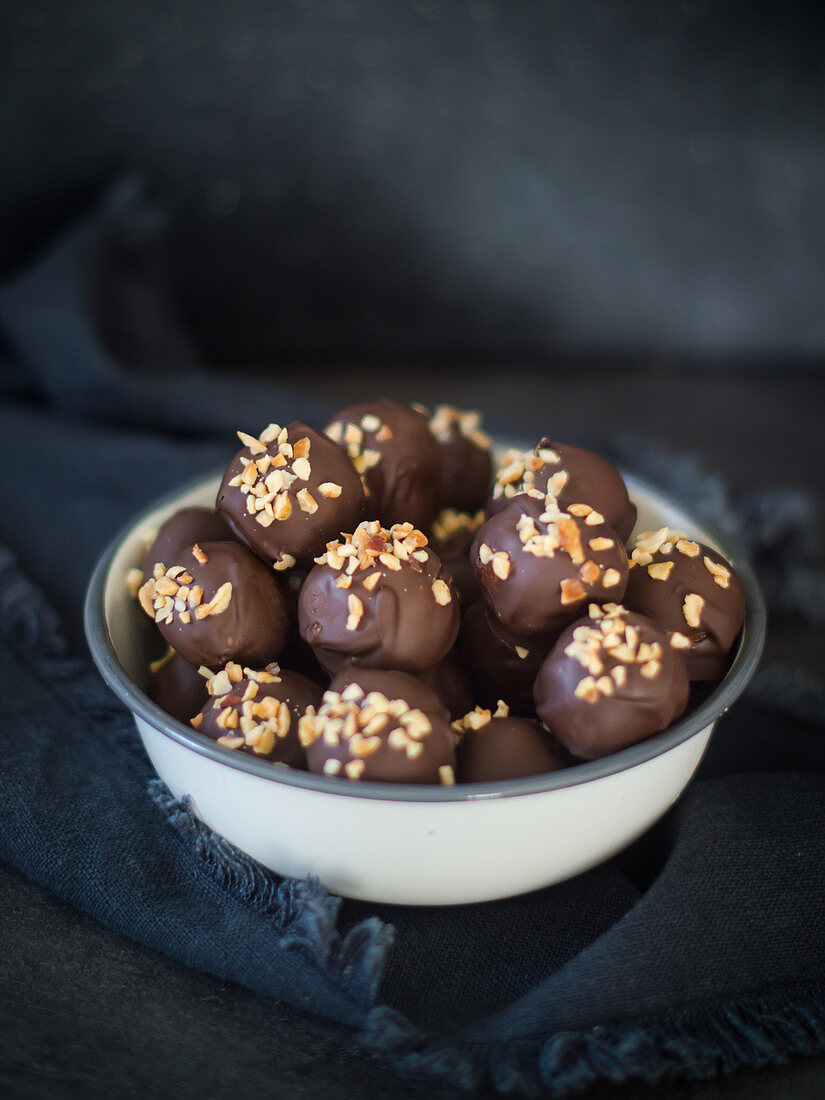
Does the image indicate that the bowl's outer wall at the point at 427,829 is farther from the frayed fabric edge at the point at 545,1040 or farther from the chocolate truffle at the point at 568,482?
the chocolate truffle at the point at 568,482

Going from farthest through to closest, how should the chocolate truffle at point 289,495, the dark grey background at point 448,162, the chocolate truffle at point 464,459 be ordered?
the dark grey background at point 448,162 < the chocolate truffle at point 464,459 < the chocolate truffle at point 289,495

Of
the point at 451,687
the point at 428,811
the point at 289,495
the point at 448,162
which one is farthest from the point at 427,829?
the point at 448,162

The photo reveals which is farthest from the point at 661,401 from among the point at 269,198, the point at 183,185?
the point at 183,185

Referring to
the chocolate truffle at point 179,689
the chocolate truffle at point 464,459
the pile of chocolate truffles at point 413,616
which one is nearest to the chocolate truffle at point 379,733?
the pile of chocolate truffles at point 413,616

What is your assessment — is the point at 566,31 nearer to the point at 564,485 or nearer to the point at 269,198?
the point at 269,198

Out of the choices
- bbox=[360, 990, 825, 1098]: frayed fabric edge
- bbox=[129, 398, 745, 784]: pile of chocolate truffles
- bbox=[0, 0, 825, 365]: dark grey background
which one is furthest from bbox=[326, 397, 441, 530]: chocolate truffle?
bbox=[0, 0, 825, 365]: dark grey background

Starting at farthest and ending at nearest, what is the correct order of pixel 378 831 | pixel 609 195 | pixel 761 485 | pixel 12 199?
pixel 609 195
pixel 12 199
pixel 761 485
pixel 378 831
